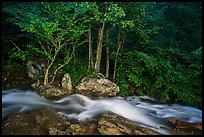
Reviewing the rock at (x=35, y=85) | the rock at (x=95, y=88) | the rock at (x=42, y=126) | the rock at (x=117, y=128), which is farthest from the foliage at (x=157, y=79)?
the rock at (x=42, y=126)

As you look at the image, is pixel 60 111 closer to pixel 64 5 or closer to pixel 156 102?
pixel 64 5

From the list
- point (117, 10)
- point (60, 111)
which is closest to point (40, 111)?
point (60, 111)

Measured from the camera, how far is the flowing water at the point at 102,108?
6.34 metres

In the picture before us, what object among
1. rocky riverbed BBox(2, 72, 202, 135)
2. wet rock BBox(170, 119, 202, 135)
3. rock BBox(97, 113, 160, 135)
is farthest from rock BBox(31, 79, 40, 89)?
wet rock BBox(170, 119, 202, 135)

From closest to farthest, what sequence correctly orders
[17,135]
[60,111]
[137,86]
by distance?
[17,135] → [60,111] → [137,86]

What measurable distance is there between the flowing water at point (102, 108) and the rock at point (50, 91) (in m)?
0.28

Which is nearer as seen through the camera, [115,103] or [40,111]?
[40,111]

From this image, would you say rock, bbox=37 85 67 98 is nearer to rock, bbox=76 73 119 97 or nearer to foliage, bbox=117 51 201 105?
rock, bbox=76 73 119 97

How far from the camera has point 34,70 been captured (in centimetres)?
957

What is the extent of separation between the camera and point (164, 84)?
10.3 m

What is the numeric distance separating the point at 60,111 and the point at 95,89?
2.74 metres

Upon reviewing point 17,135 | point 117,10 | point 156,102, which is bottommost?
point 156,102

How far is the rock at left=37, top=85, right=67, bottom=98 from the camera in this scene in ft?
26.2

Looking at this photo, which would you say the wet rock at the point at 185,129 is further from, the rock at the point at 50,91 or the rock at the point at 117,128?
the rock at the point at 50,91
